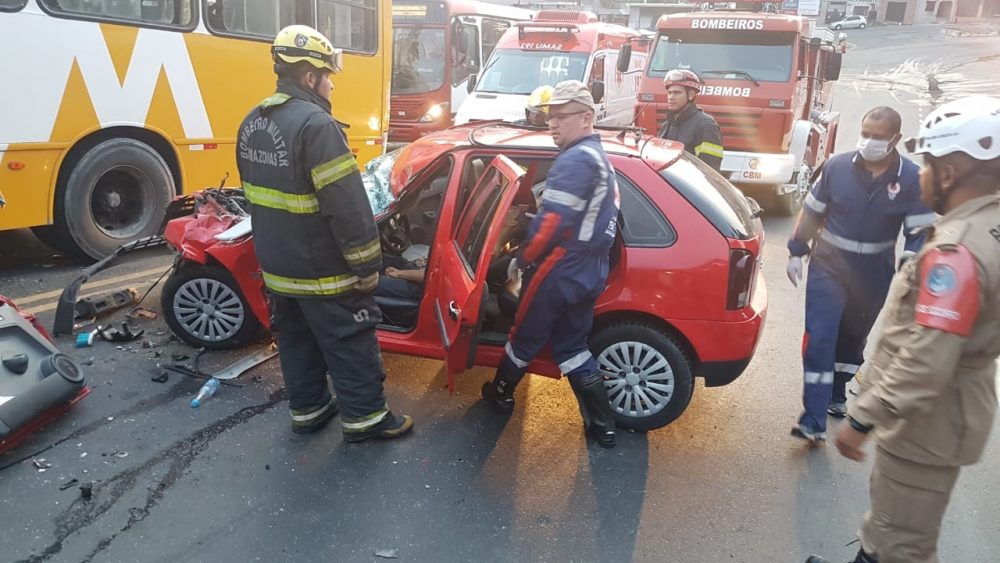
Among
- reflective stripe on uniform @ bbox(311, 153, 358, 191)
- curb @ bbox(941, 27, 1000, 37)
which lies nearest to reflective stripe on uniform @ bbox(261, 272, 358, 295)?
reflective stripe on uniform @ bbox(311, 153, 358, 191)

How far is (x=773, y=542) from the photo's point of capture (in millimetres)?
2900

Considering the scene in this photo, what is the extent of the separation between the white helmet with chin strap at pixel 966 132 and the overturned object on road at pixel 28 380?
3.83m

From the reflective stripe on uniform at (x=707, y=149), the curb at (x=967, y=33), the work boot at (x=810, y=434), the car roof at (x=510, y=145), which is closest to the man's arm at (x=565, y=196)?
the car roof at (x=510, y=145)

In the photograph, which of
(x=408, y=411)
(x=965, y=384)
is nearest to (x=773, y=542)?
(x=965, y=384)

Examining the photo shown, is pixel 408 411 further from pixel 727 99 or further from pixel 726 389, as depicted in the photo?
pixel 727 99

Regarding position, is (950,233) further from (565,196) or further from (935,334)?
(565,196)

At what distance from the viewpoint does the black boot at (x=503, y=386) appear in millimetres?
3607

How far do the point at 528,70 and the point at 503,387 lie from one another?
27.4 feet

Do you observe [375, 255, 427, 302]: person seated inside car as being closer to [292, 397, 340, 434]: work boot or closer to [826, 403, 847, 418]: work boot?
[292, 397, 340, 434]: work boot

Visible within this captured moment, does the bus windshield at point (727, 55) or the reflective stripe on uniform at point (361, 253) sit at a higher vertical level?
the bus windshield at point (727, 55)

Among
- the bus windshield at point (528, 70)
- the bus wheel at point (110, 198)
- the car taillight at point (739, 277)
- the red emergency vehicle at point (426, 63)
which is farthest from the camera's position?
the red emergency vehicle at point (426, 63)

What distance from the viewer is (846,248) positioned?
3504 millimetres

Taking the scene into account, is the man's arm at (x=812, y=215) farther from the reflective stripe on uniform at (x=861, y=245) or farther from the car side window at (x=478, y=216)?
the car side window at (x=478, y=216)

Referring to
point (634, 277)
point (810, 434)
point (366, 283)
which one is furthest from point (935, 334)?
point (366, 283)
